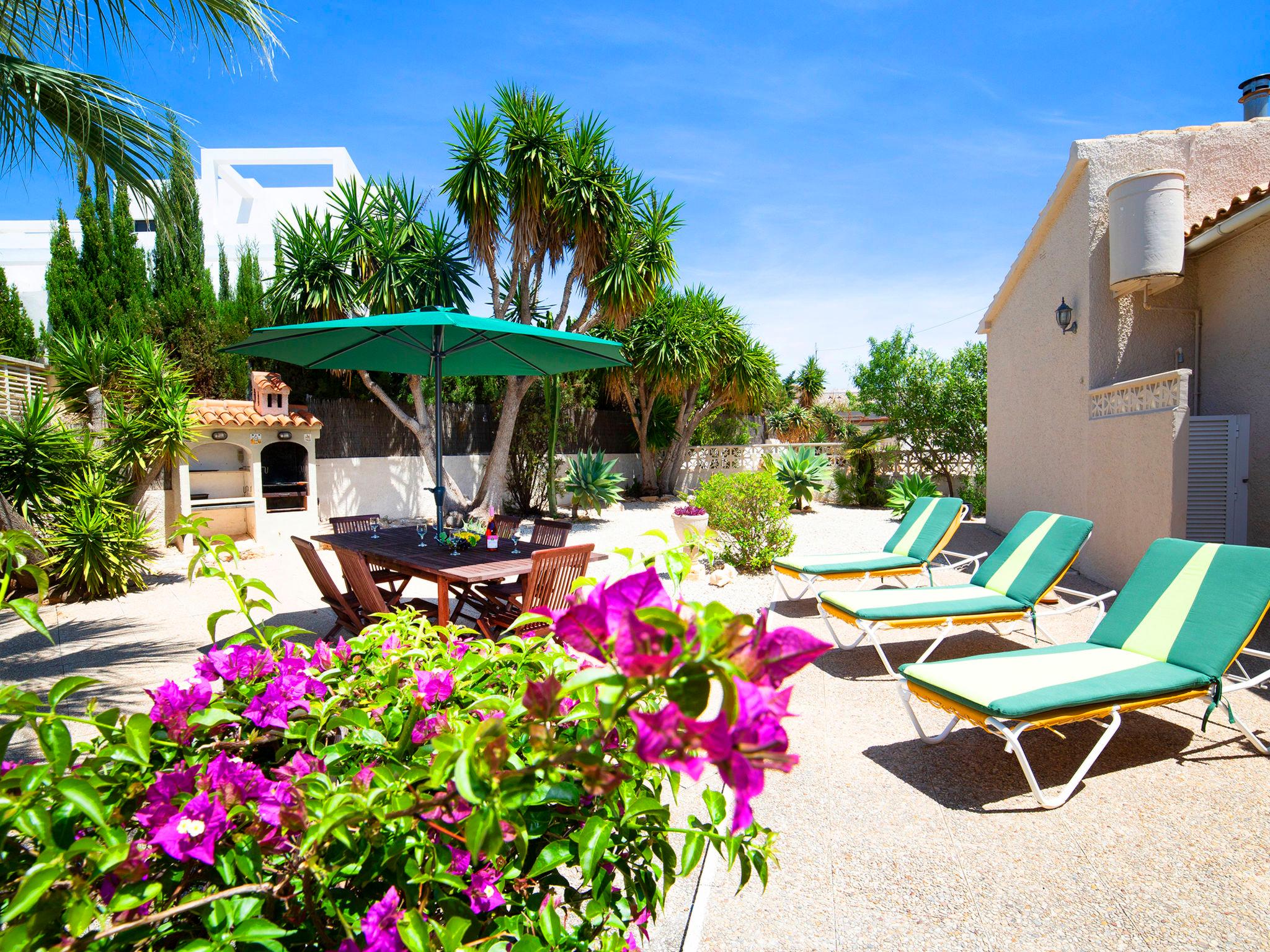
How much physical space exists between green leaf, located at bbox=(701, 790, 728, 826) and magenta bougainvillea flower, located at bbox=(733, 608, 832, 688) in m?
0.47

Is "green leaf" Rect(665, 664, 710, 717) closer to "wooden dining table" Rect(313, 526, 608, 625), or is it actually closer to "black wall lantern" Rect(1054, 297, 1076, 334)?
"wooden dining table" Rect(313, 526, 608, 625)

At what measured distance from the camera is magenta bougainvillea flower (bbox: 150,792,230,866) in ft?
2.79

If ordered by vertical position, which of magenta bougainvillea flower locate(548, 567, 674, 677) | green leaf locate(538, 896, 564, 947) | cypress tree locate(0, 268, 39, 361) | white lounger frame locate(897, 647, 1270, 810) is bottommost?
white lounger frame locate(897, 647, 1270, 810)

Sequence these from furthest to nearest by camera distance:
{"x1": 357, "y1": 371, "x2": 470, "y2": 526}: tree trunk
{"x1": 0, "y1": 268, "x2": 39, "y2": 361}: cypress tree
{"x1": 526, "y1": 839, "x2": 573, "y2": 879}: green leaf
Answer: {"x1": 0, "y1": 268, "x2": 39, "y2": 361}: cypress tree, {"x1": 357, "y1": 371, "x2": 470, "y2": 526}: tree trunk, {"x1": 526, "y1": 839, "x2": 573, "y2": 879}: green leaf

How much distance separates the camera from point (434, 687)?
46.3 inches

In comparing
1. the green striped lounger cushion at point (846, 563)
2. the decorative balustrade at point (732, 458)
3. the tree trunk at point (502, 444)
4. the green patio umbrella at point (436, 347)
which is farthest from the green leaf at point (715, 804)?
the decorative balustrade at point (732, 458)

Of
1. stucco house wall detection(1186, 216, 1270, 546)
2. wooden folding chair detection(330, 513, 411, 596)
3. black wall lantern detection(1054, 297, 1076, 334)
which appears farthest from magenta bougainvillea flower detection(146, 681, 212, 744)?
black wall lantern detection(1054, 297, 1076, 334)

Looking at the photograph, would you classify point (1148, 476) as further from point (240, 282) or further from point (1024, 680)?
point (240, 282)

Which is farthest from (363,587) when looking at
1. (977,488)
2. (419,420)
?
(977,488)

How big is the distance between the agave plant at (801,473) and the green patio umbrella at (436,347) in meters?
7.69

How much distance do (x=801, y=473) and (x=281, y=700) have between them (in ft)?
43.3

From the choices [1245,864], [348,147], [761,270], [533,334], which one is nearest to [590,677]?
[1245,864]

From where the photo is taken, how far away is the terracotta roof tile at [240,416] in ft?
31.2

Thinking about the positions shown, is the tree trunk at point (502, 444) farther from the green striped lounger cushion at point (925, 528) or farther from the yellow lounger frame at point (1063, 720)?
the yellow lounger frame at point (1063, 720)
